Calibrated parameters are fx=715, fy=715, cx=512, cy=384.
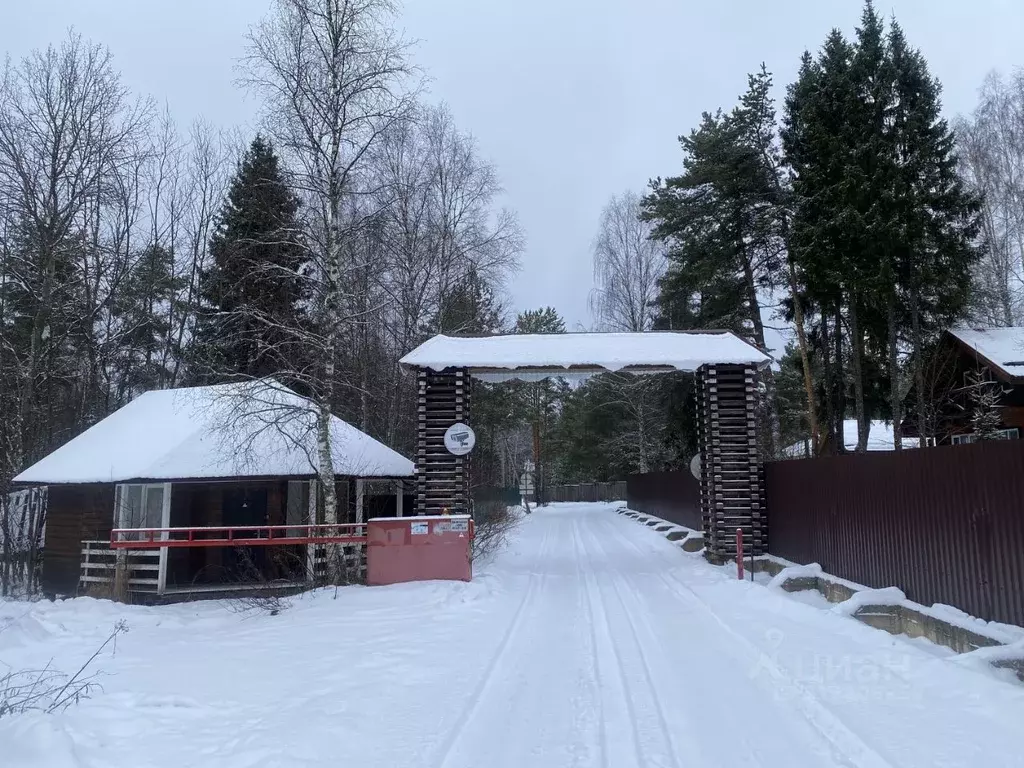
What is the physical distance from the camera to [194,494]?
17.4 m

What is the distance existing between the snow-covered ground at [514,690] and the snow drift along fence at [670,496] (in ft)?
38.6

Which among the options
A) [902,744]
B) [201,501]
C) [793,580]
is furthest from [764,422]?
[902,744]

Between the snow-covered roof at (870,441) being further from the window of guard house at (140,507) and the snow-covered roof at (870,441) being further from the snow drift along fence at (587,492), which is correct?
the window of guard house at (140,507)

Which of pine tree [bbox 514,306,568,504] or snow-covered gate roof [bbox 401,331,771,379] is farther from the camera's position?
pine tree [bbox 514,306,568,504]

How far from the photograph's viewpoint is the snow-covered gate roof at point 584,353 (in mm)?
16156

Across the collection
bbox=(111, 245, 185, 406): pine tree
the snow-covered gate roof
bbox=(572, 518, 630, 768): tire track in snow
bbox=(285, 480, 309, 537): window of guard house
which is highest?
bbox=(111, 245, 185, 406): pine tree

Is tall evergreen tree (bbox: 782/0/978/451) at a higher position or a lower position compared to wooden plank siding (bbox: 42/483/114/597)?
higher

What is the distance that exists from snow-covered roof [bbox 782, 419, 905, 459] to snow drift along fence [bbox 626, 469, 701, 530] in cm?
641

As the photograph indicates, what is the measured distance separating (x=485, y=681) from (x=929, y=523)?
18.9 feet

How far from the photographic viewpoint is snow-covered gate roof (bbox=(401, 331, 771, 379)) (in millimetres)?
16156

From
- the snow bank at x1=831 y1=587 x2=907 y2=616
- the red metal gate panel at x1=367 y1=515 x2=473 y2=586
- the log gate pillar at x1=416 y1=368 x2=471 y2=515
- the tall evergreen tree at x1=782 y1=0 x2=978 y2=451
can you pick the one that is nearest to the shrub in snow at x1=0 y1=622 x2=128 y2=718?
the red metal gate panel at x1=367 y1=515 x2=473 y2=586

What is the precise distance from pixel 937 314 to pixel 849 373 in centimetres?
385

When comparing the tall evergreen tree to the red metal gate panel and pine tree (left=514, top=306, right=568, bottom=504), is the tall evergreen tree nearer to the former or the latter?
Result: the red metal gate panel

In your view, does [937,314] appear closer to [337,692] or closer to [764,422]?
[764,422]
